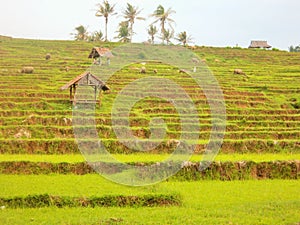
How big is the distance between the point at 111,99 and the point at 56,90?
3802 mm

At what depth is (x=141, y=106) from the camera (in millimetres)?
26641

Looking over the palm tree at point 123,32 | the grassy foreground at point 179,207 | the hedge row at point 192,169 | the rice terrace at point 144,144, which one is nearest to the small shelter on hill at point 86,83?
the rice terrace at point 144,144

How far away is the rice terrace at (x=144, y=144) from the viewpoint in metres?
12.2

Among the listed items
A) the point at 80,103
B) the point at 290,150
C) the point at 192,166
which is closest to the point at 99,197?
the point at 192,166

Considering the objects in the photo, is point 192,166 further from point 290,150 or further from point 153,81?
point 153,81

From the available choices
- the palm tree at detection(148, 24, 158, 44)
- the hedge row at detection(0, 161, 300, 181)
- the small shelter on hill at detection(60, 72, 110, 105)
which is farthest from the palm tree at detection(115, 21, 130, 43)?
the hedge row at detection(0, 161, 300, 181)

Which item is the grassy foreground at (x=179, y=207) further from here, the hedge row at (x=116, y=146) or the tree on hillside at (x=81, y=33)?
the tree on hillside at (x=81, y=33)

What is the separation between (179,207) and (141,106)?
14567 millimetres

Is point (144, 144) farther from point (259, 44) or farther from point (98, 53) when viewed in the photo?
point (259, 44)

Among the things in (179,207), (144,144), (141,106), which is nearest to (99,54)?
(141,106)

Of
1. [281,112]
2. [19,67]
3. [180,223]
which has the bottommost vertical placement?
[180,223]

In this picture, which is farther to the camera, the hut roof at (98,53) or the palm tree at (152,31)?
the palm tree at (152,31)

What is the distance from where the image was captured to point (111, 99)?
28047 mm

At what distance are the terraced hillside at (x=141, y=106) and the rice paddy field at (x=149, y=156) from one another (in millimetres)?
56
